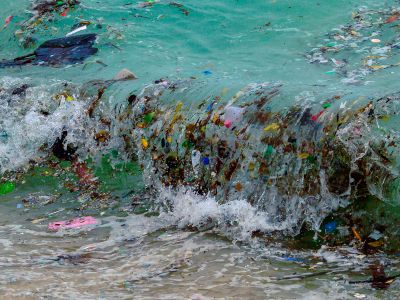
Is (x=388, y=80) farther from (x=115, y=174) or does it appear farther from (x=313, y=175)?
(x=115, y=174)

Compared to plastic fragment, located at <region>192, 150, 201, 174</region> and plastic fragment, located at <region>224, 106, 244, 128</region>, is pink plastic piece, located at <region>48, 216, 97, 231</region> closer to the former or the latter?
plastic fragment, located at <region>192, 150, 201, 174</region>

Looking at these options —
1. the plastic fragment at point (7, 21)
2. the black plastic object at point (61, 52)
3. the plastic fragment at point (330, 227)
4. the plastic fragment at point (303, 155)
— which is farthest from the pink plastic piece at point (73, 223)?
the plastic fragment at point (7, 21)

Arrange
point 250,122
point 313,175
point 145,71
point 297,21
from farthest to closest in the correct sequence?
point 297,21, point 145,71, point 250,122, point 313,175

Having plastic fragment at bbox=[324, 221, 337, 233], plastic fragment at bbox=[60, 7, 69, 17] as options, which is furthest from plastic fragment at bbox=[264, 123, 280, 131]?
plastic fragment at bbox=[60, 7, 69, 17]

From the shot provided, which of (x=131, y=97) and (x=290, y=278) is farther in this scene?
(x=131, y=97)

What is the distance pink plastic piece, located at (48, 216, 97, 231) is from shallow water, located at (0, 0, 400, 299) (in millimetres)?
67

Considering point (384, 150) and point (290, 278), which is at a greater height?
point (384, 150)

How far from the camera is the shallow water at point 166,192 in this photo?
3354 millimetres

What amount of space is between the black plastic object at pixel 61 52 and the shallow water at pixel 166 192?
125mm

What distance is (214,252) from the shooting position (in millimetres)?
3754

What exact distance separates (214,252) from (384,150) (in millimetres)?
1096

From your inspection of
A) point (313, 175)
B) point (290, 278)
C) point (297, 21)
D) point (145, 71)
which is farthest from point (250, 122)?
point (297, 21)

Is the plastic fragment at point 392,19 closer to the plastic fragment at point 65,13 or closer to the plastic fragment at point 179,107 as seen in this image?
the plastic fragment at point 179,107

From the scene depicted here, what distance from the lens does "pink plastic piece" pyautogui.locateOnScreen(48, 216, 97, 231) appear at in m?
4.37
